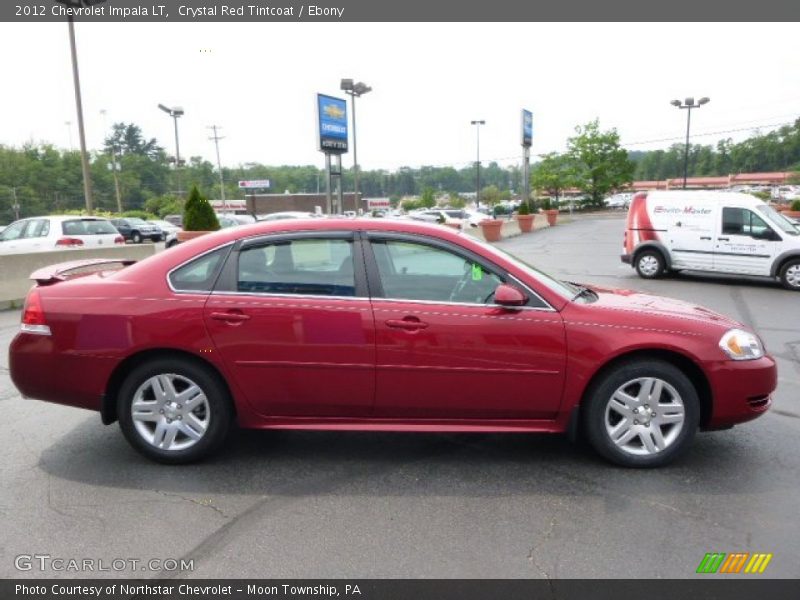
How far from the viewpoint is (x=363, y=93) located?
27.2 metres

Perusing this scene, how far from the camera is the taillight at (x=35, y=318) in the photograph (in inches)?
153

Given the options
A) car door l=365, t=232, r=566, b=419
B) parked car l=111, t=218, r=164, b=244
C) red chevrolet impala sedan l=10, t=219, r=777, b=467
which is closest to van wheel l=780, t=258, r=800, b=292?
red chevrolet impala sedan l=10, t=219, r=777, b=467

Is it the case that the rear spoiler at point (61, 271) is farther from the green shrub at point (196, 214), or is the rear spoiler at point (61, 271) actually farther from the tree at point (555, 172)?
the tree at point (555, 172)

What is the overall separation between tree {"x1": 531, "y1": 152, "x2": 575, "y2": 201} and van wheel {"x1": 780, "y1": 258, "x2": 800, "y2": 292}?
163ft

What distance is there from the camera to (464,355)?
367cm

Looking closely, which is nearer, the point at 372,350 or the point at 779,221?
the point at 372,350

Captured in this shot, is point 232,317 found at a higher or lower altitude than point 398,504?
higher

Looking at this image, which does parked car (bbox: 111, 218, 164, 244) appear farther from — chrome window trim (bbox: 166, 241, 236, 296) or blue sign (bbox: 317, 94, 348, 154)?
chrome window trim (bbox: 166, 241, 236, 296)

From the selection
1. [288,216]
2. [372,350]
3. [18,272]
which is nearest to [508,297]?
[372,350]

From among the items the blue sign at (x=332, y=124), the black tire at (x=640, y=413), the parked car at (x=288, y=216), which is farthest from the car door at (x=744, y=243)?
the blue sign at (x=332, y=124)

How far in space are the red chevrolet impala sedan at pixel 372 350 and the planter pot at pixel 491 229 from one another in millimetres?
21400

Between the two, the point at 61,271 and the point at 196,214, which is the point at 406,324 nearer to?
the point at 61,271

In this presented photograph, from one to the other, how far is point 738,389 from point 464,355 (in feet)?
5.64

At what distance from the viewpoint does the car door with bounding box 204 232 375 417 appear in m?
3.70
